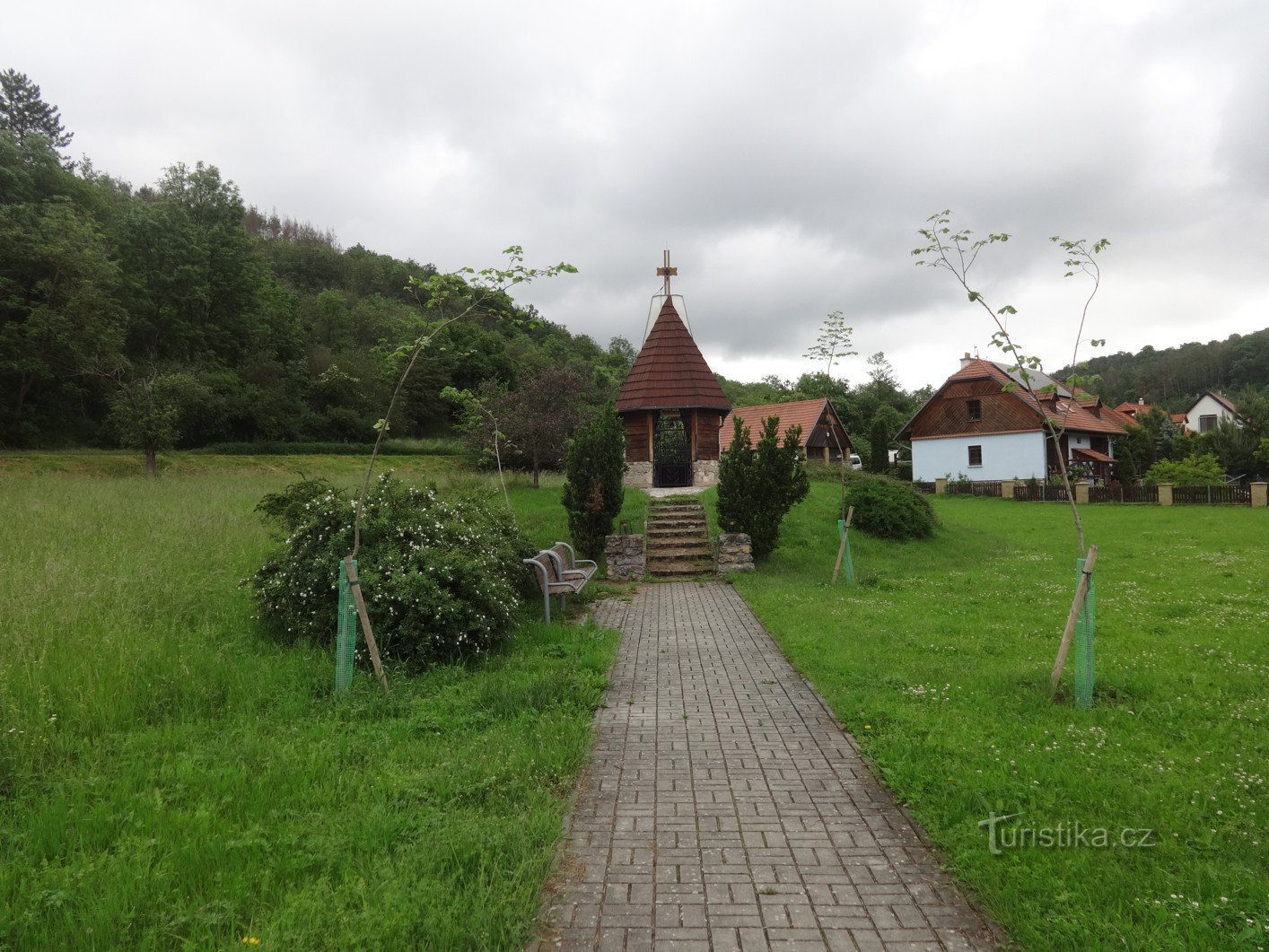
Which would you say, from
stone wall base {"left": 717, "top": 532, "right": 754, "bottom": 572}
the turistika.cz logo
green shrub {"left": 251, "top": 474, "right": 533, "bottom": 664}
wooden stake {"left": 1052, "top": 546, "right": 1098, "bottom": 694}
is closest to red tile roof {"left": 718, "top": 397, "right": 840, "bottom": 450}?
stone wall base {"left": 717, "top": 532, "right": 754, "bottom": 572}

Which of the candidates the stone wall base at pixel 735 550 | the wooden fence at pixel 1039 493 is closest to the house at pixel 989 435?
the wooden fence at pixel 1039 493

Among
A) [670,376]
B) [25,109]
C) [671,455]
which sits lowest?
[671,455]

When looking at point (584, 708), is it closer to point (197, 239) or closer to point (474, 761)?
point (474, 761)

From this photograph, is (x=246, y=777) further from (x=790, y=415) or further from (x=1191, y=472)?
(x=1191, y=472)

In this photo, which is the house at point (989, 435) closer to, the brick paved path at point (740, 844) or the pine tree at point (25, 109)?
the brick paved path at point (740, 844)

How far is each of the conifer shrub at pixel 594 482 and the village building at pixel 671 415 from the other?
274 inches

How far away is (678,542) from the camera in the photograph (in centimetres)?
1491

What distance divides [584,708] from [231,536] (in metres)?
7.40

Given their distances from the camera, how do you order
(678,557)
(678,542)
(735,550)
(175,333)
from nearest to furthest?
(735,550)
(678,557)
(678,542)
(175,333)

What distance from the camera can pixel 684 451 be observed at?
22.1 meters

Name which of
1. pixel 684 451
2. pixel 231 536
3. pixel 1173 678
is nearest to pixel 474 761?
pixel 1173 678

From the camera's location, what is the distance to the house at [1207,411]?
2386 inches

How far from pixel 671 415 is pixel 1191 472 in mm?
25682

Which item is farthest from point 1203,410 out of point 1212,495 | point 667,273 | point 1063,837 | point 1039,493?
point 1063,837
